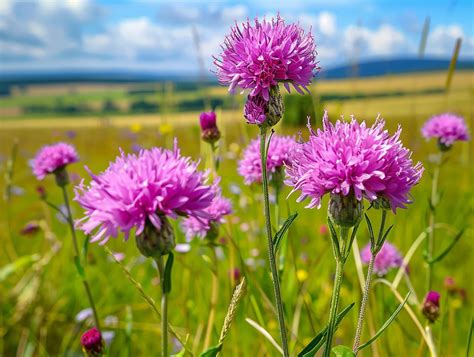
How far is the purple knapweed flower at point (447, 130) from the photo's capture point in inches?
90.3

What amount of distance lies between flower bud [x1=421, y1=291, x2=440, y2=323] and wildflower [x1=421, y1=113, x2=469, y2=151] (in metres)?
1.00

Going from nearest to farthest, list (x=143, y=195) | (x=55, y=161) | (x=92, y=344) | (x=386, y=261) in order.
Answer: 1. (x=143, y=195)
2. (x=92, y=344)
3. (x=55, y=161)
4. (x=386, y=261)

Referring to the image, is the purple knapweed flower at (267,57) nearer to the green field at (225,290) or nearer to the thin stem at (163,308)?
the thin stem at (163,308)

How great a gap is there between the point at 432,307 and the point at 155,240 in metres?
1.13

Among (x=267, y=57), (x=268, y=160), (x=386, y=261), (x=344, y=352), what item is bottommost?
(x=386, y=261)

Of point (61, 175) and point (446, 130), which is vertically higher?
point (446, 130)

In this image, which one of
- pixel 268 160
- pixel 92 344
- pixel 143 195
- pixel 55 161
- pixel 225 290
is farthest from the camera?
pixel 225 290

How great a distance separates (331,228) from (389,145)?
0.22 meters

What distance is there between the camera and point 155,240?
0.95 m

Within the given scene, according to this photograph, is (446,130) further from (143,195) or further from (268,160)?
(143,195)

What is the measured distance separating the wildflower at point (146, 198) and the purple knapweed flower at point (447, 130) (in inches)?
69.1

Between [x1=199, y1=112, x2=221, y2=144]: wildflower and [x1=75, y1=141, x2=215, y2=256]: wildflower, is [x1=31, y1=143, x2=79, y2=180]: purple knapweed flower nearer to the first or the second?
[x1=199, y1=112, x2=221, y2=144]: wildflower

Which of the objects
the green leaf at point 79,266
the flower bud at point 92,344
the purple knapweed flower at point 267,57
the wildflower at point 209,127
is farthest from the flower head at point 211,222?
the purple knapweed flower at point 267,57

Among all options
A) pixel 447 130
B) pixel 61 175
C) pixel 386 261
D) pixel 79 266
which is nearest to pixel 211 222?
pixel 79 266
